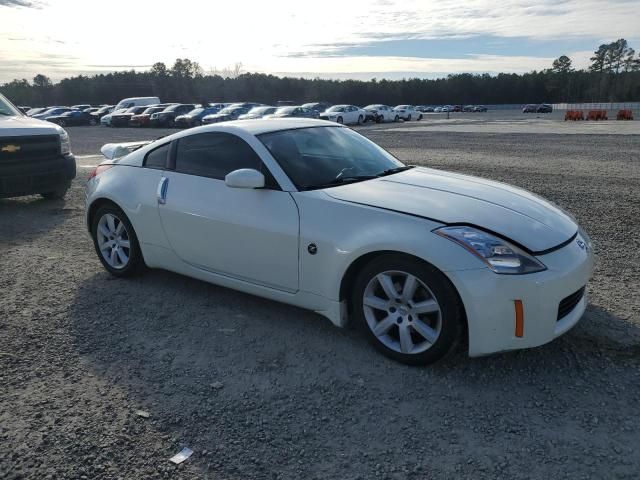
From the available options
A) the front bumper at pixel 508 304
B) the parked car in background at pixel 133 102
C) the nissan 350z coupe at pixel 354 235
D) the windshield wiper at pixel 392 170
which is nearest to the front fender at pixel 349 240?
the nissan 350z coupe at pixel 354 235

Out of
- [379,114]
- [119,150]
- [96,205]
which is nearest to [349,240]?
[96,205]

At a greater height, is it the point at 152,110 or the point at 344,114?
the point at 152,110

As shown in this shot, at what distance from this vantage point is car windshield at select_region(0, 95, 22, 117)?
9.13 meters

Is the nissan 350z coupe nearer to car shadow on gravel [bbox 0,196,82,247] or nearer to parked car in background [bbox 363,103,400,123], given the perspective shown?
car shadow on gravel [bbox 0,196,82,247]

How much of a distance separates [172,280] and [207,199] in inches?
48.6

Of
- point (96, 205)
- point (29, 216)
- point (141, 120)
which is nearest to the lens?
point (96, 205)

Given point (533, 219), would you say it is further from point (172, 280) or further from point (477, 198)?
point (172, 280)

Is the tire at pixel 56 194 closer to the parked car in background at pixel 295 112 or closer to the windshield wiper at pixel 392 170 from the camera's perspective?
the windshield wiper at pixel 392 170

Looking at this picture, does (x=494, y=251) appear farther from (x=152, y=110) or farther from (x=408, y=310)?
(x=152, y=110)

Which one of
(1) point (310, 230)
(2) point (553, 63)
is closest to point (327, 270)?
(1) point (310, 230)

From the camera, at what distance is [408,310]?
3.43 m

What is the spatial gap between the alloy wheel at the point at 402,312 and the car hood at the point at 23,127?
698 centimetres

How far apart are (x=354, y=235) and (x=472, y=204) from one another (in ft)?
2.67

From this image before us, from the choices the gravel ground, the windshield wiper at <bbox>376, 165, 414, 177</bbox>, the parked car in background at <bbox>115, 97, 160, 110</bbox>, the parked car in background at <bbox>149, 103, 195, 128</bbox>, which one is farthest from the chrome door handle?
the parked car in background at <bbox>115, 97, 160, 110</bbox>
